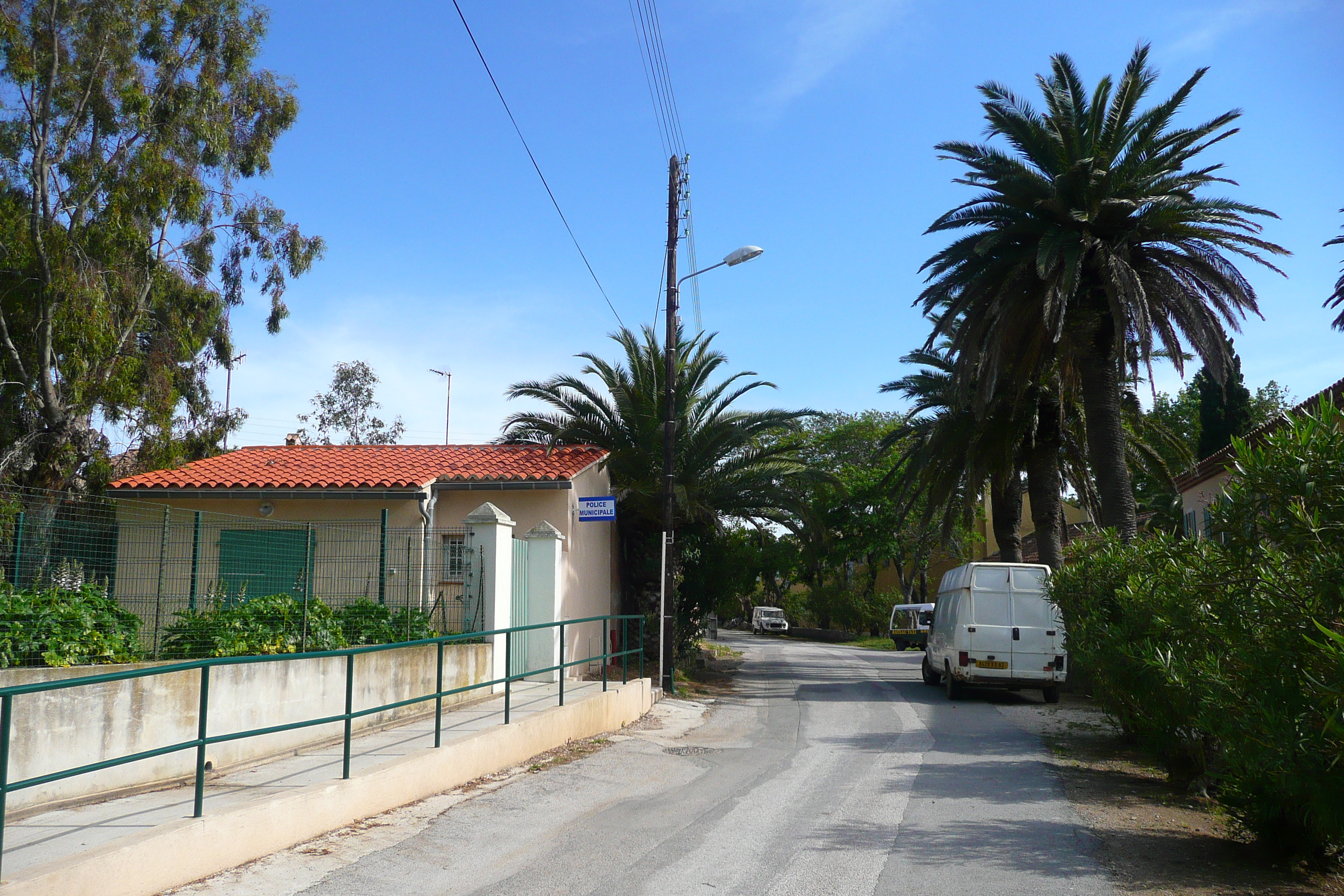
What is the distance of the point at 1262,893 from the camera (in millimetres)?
6066

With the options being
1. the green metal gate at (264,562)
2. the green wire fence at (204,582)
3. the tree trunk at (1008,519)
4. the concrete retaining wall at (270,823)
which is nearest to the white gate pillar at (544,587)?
the green wire fence at (204,582)

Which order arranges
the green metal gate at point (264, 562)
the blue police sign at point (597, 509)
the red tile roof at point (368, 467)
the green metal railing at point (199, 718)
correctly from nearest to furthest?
the green metal railing at point (199, 718) < the green metal gate at point (264, 562) < the blue police sign at point (597, 509) < the red tile roof at point (368, 467)

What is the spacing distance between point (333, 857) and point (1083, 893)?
15.5ft

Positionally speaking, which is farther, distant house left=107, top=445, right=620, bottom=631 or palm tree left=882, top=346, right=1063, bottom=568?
palm tree left=882, top=346, right=1063, bottom=568

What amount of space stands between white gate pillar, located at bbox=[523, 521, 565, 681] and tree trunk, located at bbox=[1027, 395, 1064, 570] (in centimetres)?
1208

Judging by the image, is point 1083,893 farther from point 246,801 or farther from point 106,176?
point 106,176

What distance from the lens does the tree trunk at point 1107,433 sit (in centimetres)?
1792

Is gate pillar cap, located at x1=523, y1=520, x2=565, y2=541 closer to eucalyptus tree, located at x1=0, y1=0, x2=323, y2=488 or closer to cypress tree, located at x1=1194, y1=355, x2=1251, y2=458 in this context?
eucalyptus tree, located at x1=0, y1=0, x2=323, y2=488

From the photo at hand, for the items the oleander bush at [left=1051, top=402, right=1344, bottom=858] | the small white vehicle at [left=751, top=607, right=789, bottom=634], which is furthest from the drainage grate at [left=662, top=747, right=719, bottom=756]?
the small white vehicle at [left=751, top=607, right=789, bottom=634]

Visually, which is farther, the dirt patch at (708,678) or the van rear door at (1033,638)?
the dirt patch at (708,678)

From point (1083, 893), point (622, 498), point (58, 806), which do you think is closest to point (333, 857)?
point (58, 806)

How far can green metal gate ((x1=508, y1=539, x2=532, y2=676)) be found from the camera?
1391 cm

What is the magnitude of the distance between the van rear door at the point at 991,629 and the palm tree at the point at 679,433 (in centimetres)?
563

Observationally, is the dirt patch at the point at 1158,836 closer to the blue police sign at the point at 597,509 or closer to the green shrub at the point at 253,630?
the blue police sign at the point at 597,509
